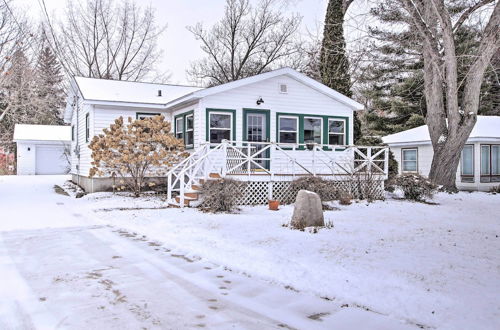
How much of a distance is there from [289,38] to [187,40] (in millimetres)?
8855

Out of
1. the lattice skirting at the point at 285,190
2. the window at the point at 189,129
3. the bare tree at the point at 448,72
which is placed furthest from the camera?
the window at the point at 189,129

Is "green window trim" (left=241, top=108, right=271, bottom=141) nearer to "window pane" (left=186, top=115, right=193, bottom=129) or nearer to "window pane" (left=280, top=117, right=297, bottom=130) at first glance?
"window pane" (left=280, top=117, right=297, bottom=130)

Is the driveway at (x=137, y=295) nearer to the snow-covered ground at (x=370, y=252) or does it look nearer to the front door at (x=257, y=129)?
the snow-covered ground at (x=370, y=252)

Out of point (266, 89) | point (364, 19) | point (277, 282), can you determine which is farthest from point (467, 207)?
point (277, 282)

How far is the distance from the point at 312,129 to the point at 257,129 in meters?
2.13

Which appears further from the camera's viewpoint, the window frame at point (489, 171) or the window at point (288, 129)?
the window frame at point (489, 171)

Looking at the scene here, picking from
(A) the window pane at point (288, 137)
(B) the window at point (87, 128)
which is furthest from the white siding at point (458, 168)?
(B) the window at point (87, 128)

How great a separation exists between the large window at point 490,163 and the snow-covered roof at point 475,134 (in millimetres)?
666

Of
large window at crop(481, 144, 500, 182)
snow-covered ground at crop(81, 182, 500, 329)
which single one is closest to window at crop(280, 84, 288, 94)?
snow-covered ground at crop(81, 182, 500, 329)

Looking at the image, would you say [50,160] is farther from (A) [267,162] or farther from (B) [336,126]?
(B) [336,126]

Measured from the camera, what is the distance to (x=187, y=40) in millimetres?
34438

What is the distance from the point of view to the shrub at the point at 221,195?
406 inches

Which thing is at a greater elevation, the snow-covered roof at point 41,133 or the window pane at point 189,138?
the snow-covered roof at point 41,133

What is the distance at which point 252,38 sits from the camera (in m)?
31.2
